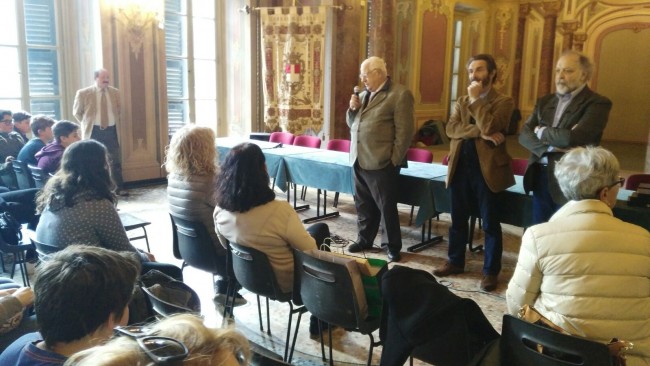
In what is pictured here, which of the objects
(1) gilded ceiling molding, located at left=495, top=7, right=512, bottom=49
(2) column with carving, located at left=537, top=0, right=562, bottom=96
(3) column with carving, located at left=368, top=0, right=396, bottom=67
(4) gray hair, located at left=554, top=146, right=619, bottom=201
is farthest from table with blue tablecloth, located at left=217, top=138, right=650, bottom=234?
(2) column with carving, located at left=537, top=0, right=562, bottom=96

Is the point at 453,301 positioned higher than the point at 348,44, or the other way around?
the point at 348,44

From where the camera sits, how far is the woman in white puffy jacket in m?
1.69

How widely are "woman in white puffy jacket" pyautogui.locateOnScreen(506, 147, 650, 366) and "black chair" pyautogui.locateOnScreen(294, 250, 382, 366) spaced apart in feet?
2.31

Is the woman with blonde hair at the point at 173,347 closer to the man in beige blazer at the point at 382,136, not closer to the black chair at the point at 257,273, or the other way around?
the black chair at the point at 257,273

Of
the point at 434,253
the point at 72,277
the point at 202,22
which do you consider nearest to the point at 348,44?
the point at 202,22

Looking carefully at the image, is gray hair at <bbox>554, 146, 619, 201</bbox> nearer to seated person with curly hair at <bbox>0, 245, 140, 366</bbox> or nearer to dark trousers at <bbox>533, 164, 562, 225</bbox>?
dark trousers at <bbox>533, 164, 562, 225</bbox>

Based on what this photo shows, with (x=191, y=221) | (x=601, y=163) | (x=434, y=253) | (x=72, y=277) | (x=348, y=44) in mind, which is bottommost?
(x=434, y=253)

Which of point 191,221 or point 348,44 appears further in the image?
point 348,44

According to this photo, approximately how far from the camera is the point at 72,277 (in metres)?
1.31

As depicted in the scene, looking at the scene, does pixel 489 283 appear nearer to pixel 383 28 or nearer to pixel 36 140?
pixel 36 140

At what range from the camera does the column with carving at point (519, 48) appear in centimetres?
1300

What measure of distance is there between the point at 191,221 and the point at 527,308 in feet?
6.01

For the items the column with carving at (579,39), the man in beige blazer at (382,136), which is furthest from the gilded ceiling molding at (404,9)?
the man in beige blazer at (382,136)

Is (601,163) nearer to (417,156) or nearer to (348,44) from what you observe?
(417,156)
